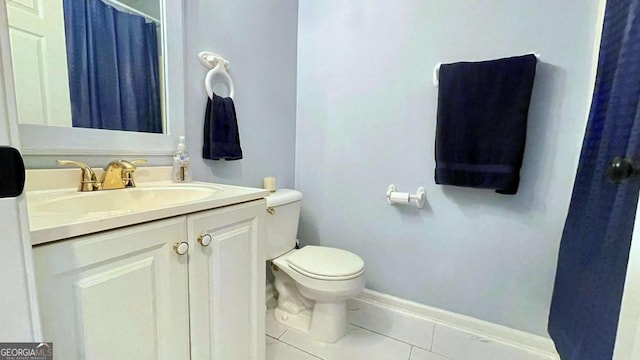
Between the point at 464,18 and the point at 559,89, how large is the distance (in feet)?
1.80

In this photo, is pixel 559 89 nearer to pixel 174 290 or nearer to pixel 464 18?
pixel 464 18

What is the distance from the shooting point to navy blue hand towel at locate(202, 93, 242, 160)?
52.8 inches

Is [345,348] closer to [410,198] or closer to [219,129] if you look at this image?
[410,198]

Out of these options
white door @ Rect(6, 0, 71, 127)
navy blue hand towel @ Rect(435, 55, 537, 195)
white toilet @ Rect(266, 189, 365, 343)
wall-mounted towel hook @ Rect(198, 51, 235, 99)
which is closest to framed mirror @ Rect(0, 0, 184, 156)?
white door @ Rect(6, 0, 71, 127)

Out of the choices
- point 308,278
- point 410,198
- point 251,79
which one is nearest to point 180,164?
point 251,79

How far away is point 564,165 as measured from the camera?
126 centimetres

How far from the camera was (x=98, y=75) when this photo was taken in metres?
1.04

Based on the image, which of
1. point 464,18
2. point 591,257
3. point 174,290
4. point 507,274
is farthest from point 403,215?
point 174,290

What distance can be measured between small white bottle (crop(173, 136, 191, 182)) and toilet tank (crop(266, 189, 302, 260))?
16.7 inches

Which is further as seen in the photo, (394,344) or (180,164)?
(394,344)

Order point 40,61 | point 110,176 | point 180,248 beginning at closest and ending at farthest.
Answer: point 180,248
point 40,61
point 110,176

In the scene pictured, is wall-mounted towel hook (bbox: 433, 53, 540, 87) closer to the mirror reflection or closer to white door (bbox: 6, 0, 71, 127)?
the mirror reflection

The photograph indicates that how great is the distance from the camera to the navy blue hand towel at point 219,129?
1.34m

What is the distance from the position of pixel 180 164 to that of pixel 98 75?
0.42m
